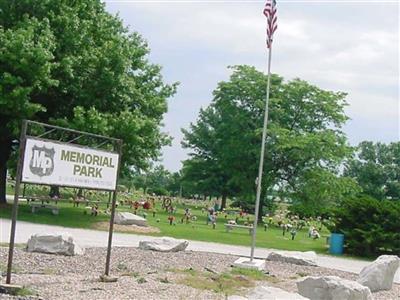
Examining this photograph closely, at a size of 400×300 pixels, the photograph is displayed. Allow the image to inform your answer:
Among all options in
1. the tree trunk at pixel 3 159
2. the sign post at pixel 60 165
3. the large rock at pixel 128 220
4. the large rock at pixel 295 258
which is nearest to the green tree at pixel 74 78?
the tree trunk at pixel 3 159

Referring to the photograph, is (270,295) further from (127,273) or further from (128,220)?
(128,220)

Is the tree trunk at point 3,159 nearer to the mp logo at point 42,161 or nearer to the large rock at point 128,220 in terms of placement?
the large rock at point 128,220

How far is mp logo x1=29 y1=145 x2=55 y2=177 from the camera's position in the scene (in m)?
10.6

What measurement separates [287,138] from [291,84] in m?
5.55

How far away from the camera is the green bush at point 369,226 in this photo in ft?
79.5

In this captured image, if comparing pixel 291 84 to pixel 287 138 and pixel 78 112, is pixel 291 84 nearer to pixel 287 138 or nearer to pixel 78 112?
pixel 287 138

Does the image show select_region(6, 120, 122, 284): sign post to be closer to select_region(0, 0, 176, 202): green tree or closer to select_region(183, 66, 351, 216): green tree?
select_region(0, 0, 176, 202): green tree

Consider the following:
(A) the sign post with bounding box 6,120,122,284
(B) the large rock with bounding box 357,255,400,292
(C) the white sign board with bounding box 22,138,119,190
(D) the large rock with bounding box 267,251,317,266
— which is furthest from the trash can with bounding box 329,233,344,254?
(C) the white sign board with bounding box 22,138,119,190

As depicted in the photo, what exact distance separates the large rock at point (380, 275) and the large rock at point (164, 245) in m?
5.40

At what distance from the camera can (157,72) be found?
110 ft

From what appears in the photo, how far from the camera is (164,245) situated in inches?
707

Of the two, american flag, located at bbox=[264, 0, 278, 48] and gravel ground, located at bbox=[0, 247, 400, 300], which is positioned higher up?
american flag, located at bbox=[264, 0, 278, 48]

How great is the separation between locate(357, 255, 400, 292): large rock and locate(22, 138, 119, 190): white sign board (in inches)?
246

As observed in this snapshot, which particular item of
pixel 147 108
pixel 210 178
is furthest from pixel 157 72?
pixel 210 178
